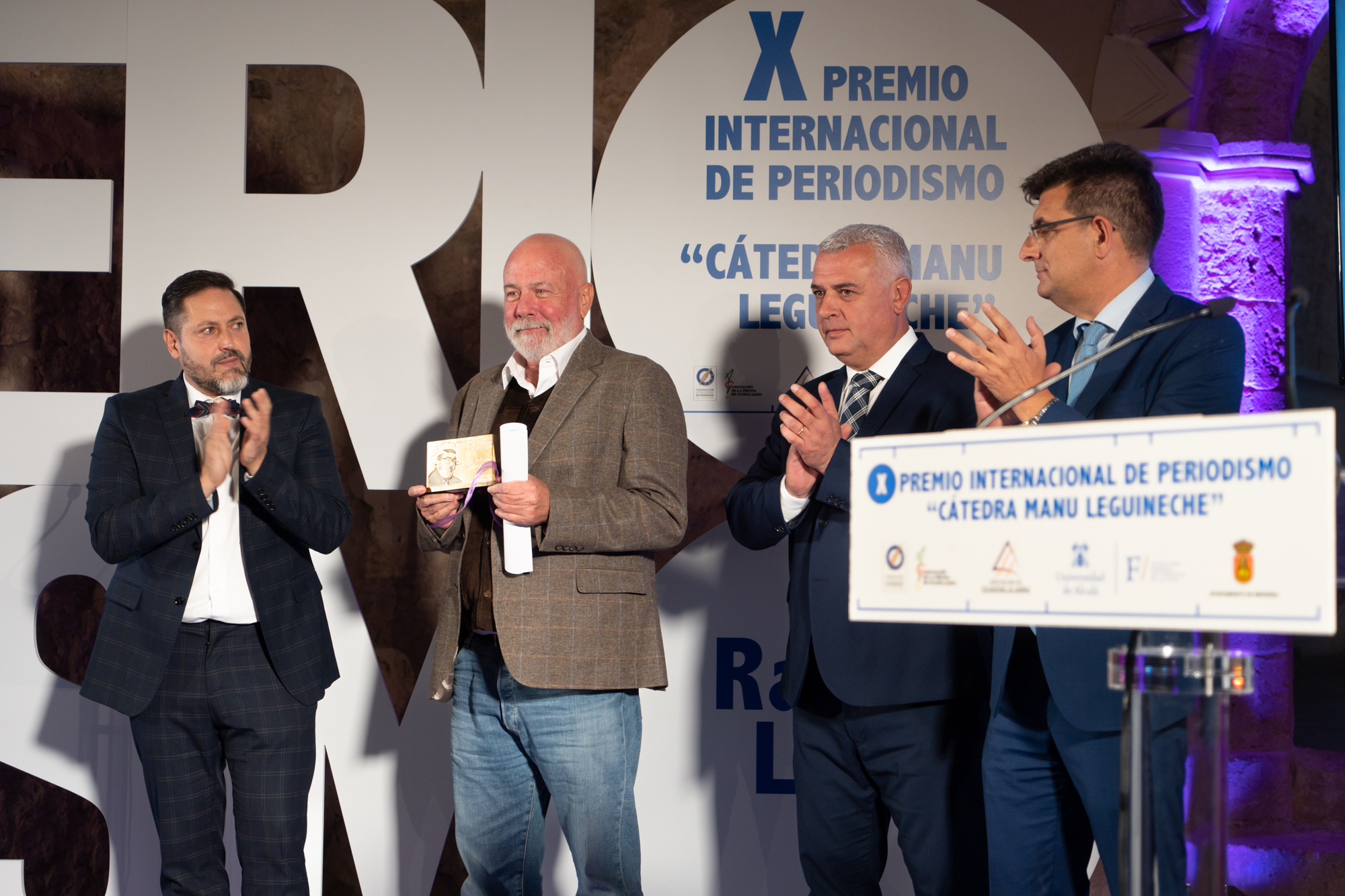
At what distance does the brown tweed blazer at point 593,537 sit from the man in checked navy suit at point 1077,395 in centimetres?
87

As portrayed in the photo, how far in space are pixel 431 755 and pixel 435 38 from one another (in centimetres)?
251

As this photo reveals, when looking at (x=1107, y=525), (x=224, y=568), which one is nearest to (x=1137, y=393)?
(x=1107, y=525)

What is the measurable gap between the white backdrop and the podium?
6.80 ft

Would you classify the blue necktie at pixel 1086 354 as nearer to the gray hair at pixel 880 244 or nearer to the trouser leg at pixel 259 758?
the gray hair at pixel 880 244

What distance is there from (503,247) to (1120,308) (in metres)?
2.10

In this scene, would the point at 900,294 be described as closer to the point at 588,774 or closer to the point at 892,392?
the point at 892,392

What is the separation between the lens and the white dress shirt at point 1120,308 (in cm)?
223

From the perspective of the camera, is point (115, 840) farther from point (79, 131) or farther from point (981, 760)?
point (981, 760)

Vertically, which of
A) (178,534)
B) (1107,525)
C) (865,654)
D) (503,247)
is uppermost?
(503,247)

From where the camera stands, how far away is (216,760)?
9.14ft

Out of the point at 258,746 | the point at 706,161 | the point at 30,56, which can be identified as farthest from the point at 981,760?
the point at 30,56

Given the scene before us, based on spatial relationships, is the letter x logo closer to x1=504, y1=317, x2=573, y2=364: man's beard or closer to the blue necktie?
x1=504, y1=317, x2=573, y2=364: man's beard

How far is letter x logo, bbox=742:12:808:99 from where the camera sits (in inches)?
138

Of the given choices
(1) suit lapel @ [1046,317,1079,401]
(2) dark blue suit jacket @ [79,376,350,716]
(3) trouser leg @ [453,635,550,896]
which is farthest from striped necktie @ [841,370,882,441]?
(2) dark blue suit jacket @ [79,376,350,716]
